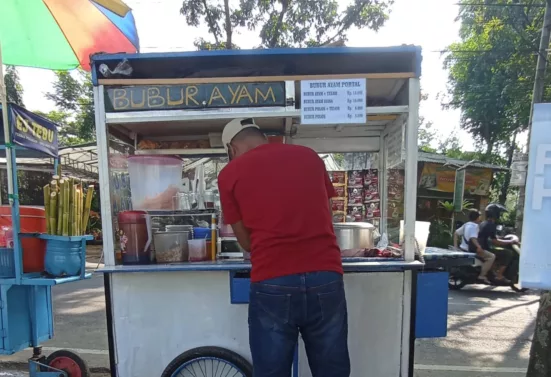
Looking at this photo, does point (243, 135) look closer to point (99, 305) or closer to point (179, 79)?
point (179, 79)

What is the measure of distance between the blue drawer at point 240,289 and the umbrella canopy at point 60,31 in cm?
215

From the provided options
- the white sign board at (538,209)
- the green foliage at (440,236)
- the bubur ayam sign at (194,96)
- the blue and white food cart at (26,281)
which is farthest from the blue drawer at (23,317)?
the green foliage at (440,236)

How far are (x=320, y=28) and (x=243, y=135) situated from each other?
8378 millimetres

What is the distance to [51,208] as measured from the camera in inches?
104

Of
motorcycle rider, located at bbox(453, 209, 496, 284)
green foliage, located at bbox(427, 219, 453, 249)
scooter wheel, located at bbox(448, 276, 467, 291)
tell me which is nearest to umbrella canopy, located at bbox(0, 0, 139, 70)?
motorcycle rider, located at bbox(453, 209, 496, 284)

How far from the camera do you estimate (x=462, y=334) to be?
459 centimetres

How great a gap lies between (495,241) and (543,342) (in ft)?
15.9

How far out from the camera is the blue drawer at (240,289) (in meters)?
2.33

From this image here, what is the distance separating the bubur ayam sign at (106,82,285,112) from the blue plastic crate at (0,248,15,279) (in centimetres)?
121

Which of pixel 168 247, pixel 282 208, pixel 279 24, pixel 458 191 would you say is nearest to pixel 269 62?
pixel 282 208

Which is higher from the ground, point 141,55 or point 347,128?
point 141,55

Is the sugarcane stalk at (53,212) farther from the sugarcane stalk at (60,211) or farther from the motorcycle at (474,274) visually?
the motorcycle at (474,274)

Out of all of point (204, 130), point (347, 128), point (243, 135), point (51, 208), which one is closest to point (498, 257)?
point (347, 128)

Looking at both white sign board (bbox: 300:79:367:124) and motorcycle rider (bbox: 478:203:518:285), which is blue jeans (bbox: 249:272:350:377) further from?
motorcycle rider (bbox: 478:203:518:285)
